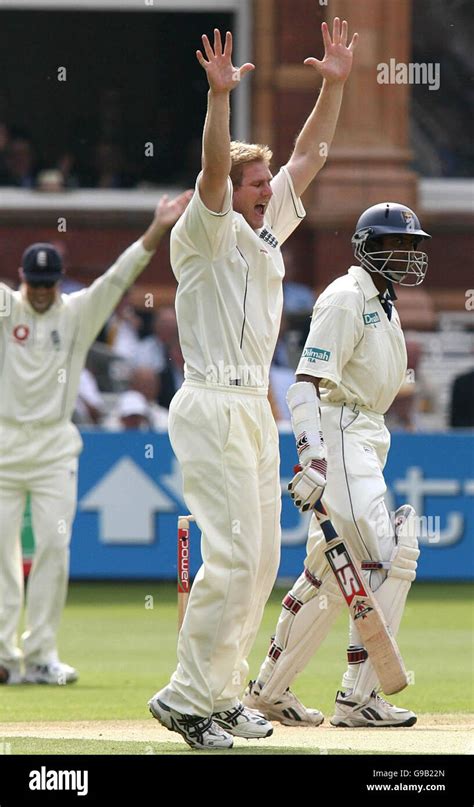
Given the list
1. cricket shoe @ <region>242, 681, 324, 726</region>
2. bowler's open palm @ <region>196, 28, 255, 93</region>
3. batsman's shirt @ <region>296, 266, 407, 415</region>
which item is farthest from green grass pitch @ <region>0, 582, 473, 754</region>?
bowler's open palm @ <region>196, 28, 255, 93</region>

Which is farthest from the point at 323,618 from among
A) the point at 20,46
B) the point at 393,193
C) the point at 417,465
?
the point at 20,46

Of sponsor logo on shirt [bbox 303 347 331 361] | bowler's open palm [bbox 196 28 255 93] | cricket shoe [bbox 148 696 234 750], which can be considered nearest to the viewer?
bowler's open palm [bbox 196 28 255 93]

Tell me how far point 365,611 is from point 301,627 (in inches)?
25.3

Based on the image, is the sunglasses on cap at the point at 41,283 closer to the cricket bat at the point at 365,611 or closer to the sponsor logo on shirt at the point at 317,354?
the sponsor logo on shirt at the point at 317,354

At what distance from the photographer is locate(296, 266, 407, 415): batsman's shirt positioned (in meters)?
6.98

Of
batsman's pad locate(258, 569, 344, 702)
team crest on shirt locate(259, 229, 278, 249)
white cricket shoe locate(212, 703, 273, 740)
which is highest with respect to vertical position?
team crest on shirt locate(259, 229, 278, 249)

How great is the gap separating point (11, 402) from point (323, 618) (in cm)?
287

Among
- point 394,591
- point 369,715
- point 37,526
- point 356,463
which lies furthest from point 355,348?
point 37,526

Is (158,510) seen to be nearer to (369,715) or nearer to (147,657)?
(147,657)

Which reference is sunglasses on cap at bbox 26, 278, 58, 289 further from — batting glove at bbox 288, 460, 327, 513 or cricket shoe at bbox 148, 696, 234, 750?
cricket shoe at bbox 148, 696, 234, 750

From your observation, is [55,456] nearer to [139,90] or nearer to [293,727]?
[293,727]

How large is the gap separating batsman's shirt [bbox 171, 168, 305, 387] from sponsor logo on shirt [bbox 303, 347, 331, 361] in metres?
0.59

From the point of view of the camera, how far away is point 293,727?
711 centimetres

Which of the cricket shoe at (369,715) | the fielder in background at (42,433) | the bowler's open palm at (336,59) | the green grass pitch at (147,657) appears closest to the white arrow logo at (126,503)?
the green grass pitch at (147,657)
